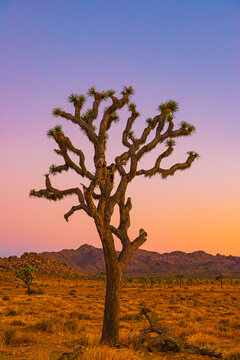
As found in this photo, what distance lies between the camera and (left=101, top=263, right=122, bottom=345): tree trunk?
10.4 metres

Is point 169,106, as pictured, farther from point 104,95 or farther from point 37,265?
point 37,265

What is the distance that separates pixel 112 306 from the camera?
34.7 feet

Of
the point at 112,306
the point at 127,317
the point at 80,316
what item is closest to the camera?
the point at 112,306

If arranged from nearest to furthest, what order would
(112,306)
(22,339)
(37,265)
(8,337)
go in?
(112,306) < (8,337) < (22,339) < (37,265)

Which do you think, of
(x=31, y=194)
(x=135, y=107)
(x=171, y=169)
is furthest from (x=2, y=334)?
(x=135, y=107)

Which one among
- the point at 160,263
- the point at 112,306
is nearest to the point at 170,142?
the point at 112,306

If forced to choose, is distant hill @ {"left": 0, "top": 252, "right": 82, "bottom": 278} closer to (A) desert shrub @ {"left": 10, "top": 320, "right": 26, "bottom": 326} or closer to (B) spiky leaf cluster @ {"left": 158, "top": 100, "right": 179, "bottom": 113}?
(A) desert shrub @ {"left": 10, "top": 320, "right": 26, "bottom": 326}

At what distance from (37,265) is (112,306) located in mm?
84267

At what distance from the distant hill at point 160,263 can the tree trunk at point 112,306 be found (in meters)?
144

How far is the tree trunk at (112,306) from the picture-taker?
1038cm

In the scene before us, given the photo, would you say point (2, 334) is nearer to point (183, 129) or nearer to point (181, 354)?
point (181, 354)

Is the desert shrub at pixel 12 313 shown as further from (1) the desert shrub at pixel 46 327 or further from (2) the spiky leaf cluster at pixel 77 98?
(2) the spiky leaf cluster at pixel 77 98

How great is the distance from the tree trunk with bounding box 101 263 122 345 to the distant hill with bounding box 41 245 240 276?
5661 inches

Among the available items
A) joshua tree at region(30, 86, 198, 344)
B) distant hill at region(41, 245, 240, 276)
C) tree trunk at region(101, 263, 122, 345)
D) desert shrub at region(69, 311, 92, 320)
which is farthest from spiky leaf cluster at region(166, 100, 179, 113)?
distant hill at region(41, 245, 240, 276)
